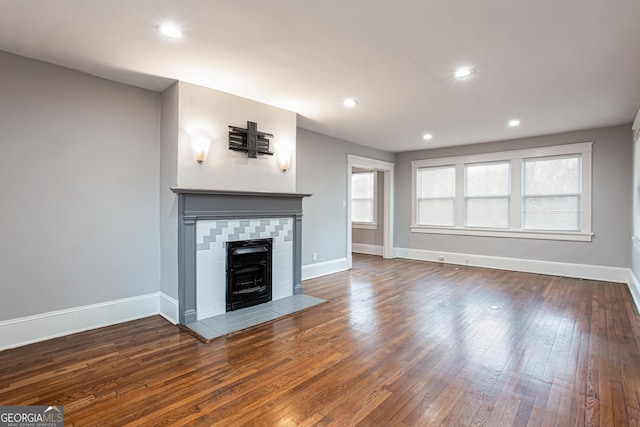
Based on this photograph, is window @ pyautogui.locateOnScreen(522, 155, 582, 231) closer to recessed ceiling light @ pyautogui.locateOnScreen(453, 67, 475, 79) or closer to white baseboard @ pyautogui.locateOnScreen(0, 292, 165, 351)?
recessed ceiling light @ pyautogui.locateOnScreen(453, 67, 475, 79)

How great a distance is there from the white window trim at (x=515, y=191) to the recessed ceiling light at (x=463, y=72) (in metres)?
3.73

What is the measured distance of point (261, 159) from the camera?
419 centimetres

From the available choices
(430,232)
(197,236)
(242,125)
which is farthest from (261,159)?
(430,232)

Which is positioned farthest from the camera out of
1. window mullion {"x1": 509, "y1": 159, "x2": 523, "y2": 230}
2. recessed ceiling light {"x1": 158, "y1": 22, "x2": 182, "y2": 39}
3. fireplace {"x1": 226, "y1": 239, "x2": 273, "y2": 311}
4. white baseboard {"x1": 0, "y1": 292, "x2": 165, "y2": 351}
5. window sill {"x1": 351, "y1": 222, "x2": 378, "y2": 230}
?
window sill {"x1": 351, "y1": 222, "x2": 378, "y2": 230}

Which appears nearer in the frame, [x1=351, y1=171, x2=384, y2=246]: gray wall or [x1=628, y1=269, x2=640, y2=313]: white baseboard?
[x1=628, y1=269, x2=640, y2=313]: white baseboard

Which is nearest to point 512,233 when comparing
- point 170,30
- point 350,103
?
point 350,103

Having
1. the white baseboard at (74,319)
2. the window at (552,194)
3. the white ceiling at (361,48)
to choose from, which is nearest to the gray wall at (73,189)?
the white baseboard at (74,319)

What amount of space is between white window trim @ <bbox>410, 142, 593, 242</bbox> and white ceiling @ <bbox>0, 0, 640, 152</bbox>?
1537 mm

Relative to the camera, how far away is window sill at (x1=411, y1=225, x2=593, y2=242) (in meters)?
5.65

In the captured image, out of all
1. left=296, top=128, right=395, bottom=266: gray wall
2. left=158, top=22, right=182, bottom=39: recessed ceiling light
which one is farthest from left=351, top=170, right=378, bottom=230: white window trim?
left=158, top=22, right=182, bottom=39: recessed ceiling light

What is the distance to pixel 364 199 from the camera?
28.3ft

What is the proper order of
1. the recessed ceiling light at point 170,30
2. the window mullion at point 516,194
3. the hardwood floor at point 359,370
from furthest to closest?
the window mullion at point 516,194
the recessed ceiling light at point 170,30
the hardwood floor at point 359,370

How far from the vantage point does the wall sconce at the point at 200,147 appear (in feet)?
11.5

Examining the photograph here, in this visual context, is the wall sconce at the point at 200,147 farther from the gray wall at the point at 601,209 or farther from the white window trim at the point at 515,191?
the gray wall at the point at 601,209
